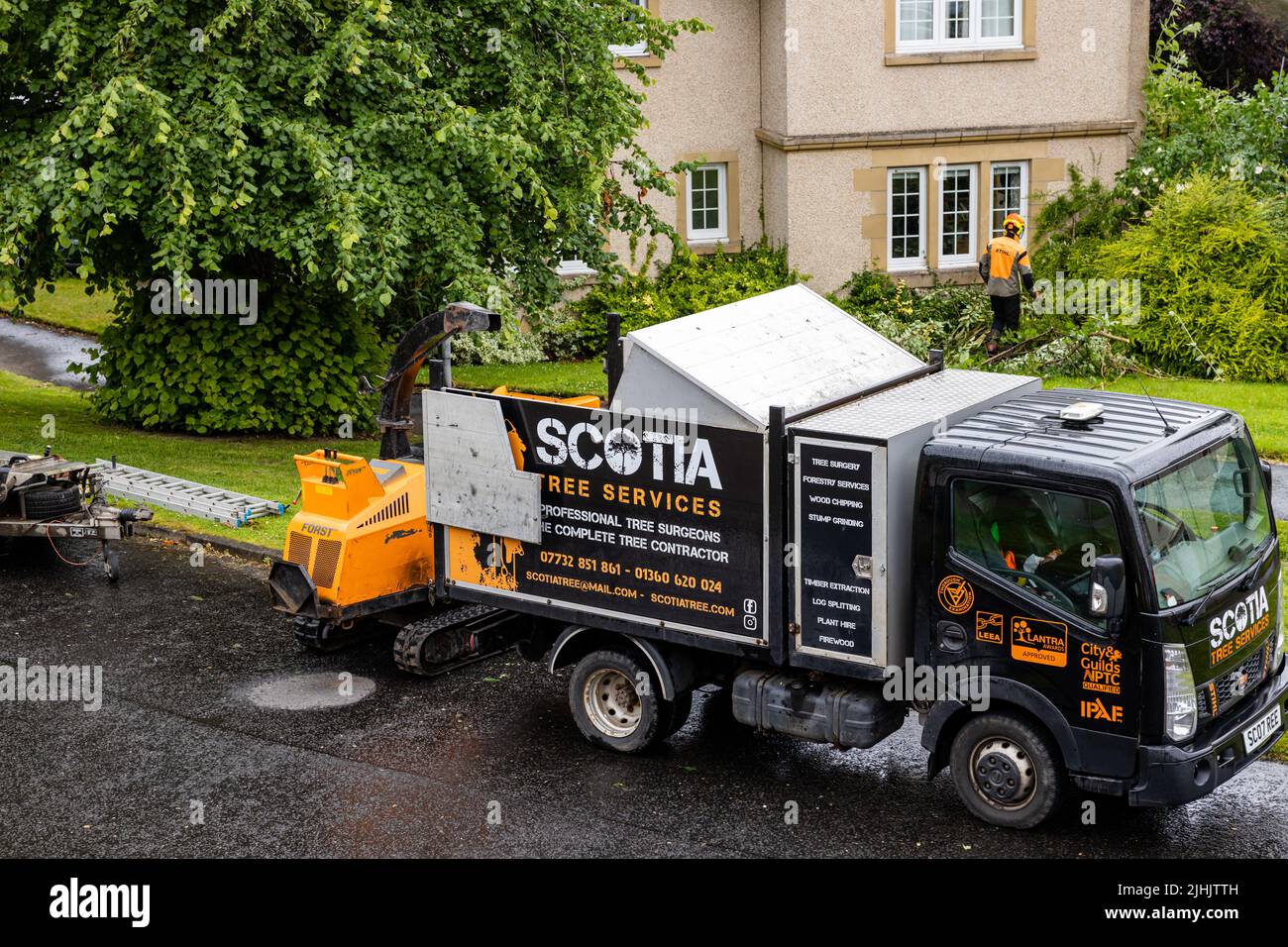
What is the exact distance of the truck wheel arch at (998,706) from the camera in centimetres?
816

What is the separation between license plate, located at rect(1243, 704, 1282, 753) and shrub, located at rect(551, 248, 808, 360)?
14655 millimetres

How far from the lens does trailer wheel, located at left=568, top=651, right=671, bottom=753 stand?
377 inches

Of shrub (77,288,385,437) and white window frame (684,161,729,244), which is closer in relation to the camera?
shrub (77,288,385,437)

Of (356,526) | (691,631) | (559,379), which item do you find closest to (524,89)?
(559,379)

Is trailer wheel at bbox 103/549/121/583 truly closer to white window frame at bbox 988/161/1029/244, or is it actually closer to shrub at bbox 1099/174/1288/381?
shrub at bbox 1099/174/1288/381

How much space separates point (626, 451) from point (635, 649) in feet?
4.32

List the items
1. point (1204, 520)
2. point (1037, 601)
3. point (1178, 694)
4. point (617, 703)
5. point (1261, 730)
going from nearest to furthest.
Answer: point (1178, 694) → point (1037, 601) → point (1204, 520) → point (1261, 730) → point (617, 703)

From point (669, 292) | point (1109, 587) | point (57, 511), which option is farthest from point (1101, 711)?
point (669, 292)

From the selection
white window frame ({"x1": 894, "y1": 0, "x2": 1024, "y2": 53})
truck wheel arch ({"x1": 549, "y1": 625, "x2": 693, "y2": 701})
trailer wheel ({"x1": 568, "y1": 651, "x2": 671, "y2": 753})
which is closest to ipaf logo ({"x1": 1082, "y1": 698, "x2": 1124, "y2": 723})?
truck wheel arch ({"x1": 549, "y1": 625, "x2": 693, "y2": 701})

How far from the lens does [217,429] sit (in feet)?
63.2

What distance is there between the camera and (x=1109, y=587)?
771cm

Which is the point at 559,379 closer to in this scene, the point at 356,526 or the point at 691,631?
the point at 356,526

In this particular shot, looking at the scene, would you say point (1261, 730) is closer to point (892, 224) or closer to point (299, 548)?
point (299, 548)
